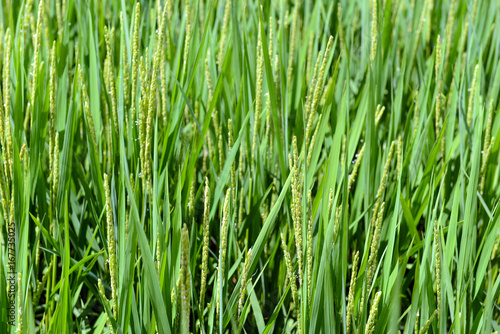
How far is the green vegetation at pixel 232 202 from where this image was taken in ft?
2.35

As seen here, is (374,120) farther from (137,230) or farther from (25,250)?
(25,250)

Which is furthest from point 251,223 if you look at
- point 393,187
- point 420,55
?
point 420,55

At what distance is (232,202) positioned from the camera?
897 millimetres

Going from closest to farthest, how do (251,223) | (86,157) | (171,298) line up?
(171,298) → (251,223) → (86,157)

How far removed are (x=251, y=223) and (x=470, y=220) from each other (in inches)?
16.0

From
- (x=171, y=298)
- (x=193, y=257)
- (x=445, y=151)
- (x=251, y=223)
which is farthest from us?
(x=445, y=151)

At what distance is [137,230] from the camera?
64 cm

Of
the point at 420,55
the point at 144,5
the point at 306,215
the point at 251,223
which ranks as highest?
the point at 144,5

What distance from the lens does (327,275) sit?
0.69 m

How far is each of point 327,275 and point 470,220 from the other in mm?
292

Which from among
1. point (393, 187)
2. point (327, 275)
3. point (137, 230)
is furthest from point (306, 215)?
point (393, 187)

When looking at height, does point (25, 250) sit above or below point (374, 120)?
below

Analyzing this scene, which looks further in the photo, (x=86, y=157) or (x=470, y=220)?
(x=86, y=157)

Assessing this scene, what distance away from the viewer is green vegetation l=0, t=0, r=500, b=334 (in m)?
0.72
